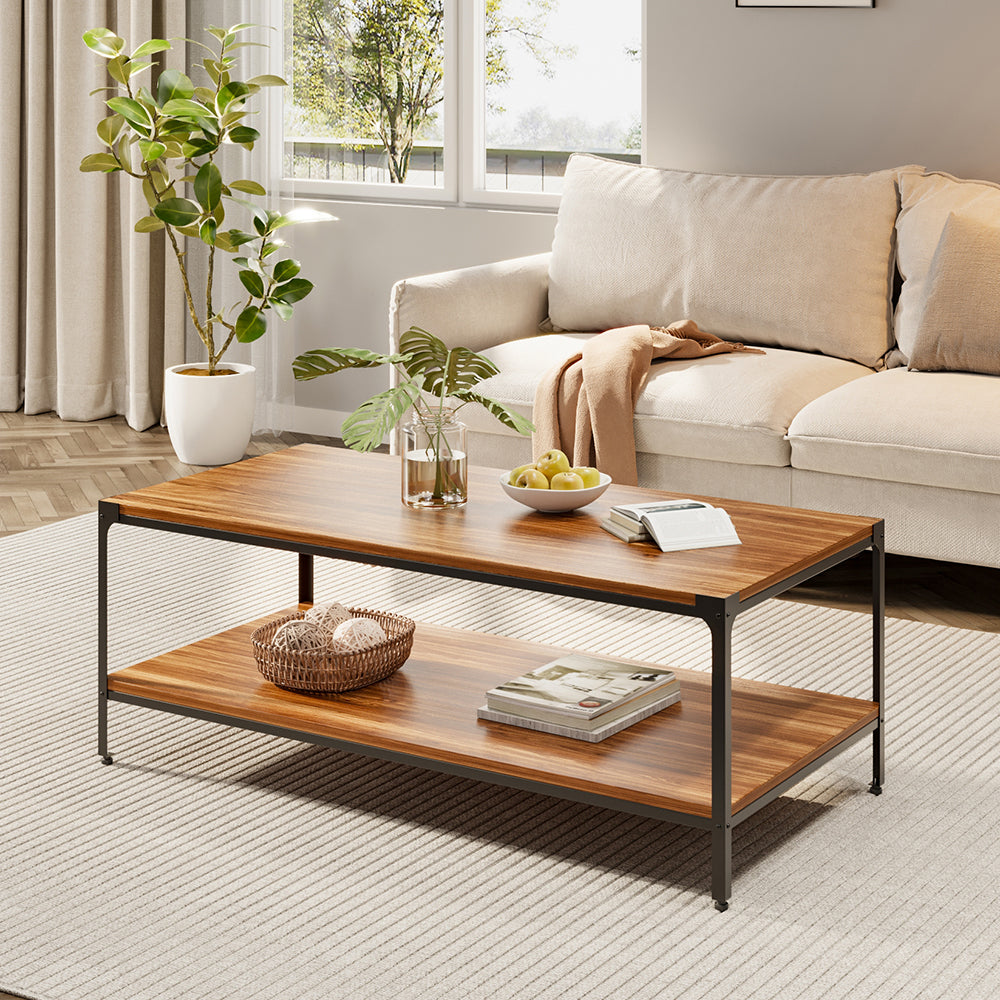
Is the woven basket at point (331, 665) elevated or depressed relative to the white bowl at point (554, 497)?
depressed

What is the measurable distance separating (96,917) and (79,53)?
4.12 metres

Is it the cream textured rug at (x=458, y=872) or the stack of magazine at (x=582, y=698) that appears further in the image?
the stack of magazine at (x=582, y=698)

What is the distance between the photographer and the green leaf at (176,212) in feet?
15.7

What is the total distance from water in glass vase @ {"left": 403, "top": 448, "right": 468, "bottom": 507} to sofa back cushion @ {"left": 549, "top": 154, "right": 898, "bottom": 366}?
5.56ft

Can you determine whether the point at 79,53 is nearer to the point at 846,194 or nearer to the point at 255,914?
the point at 846,194

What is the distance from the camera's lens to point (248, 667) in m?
2.73

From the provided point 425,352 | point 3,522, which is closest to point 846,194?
point 425,352

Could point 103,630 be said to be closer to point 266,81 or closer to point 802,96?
point 266,81

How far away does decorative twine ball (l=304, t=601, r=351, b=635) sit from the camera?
Result: 2.62m

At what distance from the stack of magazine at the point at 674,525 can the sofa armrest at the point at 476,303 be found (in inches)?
66.7

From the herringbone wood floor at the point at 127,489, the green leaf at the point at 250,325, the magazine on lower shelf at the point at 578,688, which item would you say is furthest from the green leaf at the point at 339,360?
the green leaf at the point at 250,325

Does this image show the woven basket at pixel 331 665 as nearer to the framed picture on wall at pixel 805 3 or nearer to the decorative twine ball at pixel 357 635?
the decorative twine ball at pixel 357 635

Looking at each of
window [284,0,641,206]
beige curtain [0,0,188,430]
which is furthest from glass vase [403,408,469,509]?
beige curtain [0,0,188,430]

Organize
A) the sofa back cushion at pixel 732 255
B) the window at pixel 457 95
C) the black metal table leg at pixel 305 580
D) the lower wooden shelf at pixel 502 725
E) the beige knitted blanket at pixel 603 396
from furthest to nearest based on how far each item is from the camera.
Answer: the window at pixel 457 95
the sofa back cushion at pixel 732 255
the beige knitted blanket at pixel 603 396
the black metal table leg at pixel 305 580
the lower wooden shelf at pixel 502 725
